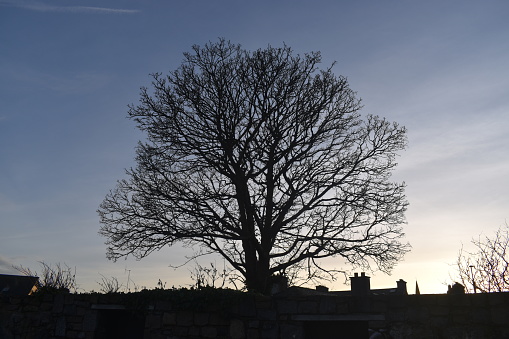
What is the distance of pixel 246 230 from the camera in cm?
1311

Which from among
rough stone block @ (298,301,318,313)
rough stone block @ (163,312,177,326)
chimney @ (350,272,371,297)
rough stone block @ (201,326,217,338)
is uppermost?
chimney @ (350,272,371,297)

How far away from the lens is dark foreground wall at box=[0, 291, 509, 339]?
7062mm

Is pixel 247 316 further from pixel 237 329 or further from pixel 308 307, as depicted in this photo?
pixel 308 307

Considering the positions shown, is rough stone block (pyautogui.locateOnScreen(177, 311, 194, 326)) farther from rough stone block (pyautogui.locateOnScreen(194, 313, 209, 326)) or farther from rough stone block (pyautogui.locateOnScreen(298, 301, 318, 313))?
rough stone block (pyautogui.locateOnScreen(298, 301, 318, 313))

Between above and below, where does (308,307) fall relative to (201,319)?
above

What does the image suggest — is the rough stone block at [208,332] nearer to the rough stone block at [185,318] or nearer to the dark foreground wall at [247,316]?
the dark foreground wall at [247,316]

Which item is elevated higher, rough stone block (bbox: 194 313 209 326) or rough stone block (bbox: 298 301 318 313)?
rough stone block (bbox: 298 301 318 313)

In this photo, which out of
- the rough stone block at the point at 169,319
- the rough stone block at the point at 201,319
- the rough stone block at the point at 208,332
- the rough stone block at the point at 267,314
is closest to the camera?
the rough stone block at the point at 267,314

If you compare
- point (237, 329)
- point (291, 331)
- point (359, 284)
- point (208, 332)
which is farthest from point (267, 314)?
point (359, 284)

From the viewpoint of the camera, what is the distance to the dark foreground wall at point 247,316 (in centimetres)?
706

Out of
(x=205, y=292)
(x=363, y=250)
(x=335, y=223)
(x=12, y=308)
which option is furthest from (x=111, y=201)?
(x=363, y=250)

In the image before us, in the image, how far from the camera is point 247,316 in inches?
337

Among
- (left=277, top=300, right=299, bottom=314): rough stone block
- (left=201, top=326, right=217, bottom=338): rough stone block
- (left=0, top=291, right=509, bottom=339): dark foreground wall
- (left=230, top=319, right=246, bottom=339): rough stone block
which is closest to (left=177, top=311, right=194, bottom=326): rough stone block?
(left=0, top=291, right=509, bottom=339): dark foreground wall

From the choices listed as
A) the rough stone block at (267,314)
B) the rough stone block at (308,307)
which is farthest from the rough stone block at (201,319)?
the rough stone block at (308,307)
